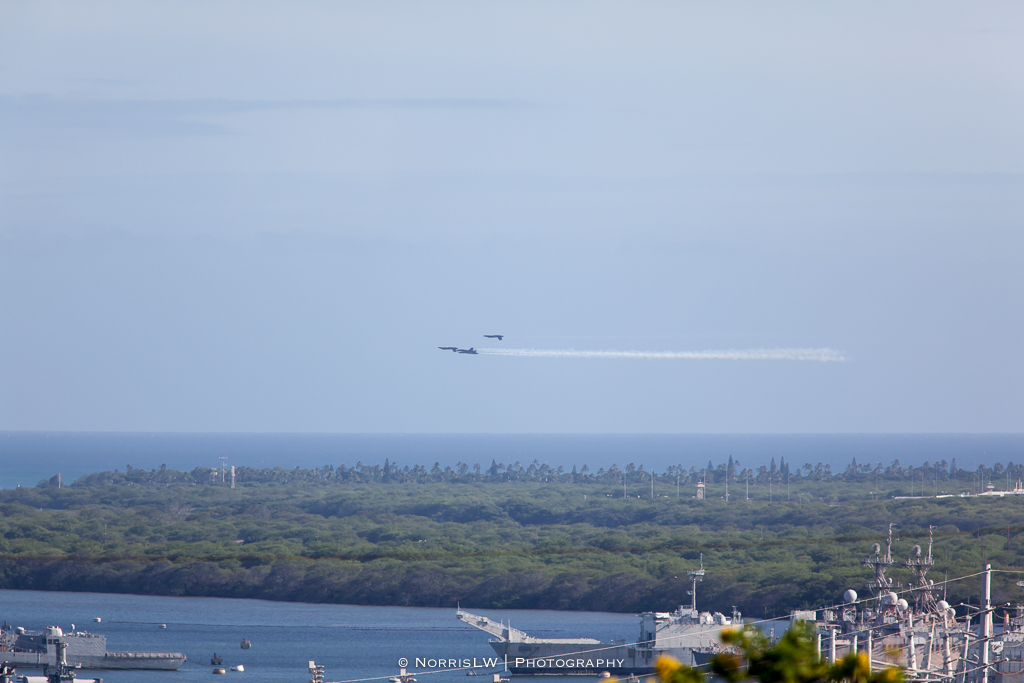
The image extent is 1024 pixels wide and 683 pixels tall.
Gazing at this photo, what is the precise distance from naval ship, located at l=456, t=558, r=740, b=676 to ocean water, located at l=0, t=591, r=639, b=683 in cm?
153

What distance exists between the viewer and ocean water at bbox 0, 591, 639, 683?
63000mm

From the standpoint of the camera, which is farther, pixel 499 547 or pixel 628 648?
pixel 499 547

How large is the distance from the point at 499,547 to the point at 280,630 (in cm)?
3710

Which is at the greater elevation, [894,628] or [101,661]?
[894,628]

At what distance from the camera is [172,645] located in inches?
2820

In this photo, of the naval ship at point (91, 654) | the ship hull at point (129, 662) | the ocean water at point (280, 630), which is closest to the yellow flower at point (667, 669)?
the ocean water at point (280, 630)

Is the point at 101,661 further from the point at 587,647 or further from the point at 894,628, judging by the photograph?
the point at 894,628

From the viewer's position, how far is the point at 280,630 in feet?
256

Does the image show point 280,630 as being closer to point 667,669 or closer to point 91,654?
point 91,654

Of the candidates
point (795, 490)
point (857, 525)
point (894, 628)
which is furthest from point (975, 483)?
point (894, 628)

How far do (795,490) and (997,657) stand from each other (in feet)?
473

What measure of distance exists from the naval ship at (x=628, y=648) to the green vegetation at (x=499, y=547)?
814 inches

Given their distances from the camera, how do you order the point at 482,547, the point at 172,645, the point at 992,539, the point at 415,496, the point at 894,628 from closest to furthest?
the point at 894,628, the point at 172,645, the point at 992,539, the point at 482,547, the point at 415,496

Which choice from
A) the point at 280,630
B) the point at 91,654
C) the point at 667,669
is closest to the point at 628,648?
the point at 280,630
